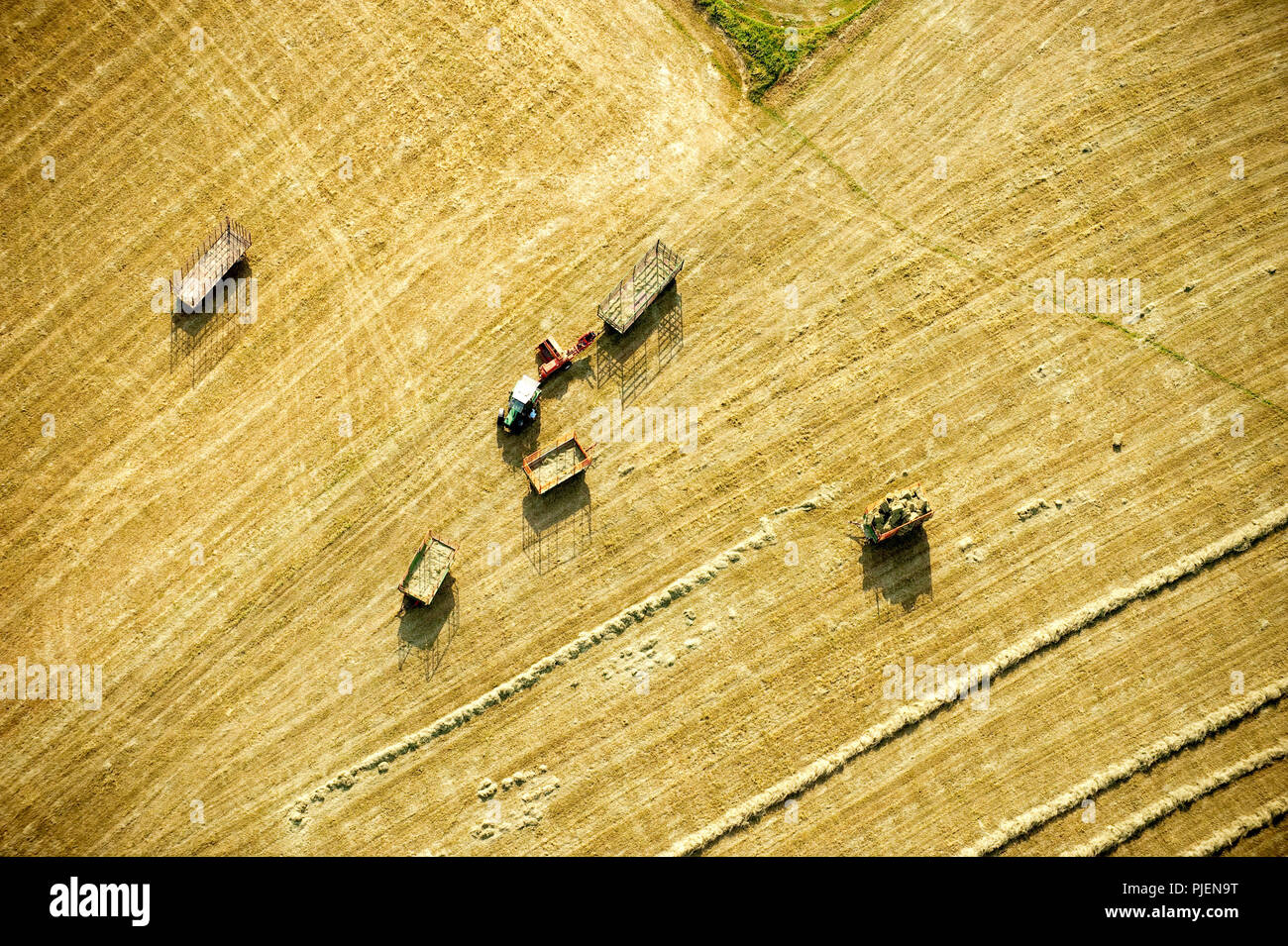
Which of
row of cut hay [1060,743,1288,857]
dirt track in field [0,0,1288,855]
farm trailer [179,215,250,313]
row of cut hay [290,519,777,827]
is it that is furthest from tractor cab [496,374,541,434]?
row of cut hay [1060,743,1288,857]

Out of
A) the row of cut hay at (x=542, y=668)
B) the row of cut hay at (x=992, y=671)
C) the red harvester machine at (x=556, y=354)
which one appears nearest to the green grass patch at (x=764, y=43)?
the red harvester machine at (x=556, y=354)

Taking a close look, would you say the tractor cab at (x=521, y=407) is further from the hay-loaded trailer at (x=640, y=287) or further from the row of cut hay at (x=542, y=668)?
the row of cut hay at (x=542, y=668)

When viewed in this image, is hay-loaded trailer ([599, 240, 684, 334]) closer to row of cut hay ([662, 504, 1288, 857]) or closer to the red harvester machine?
the red harvester machine

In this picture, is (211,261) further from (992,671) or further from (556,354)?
(992,671)
